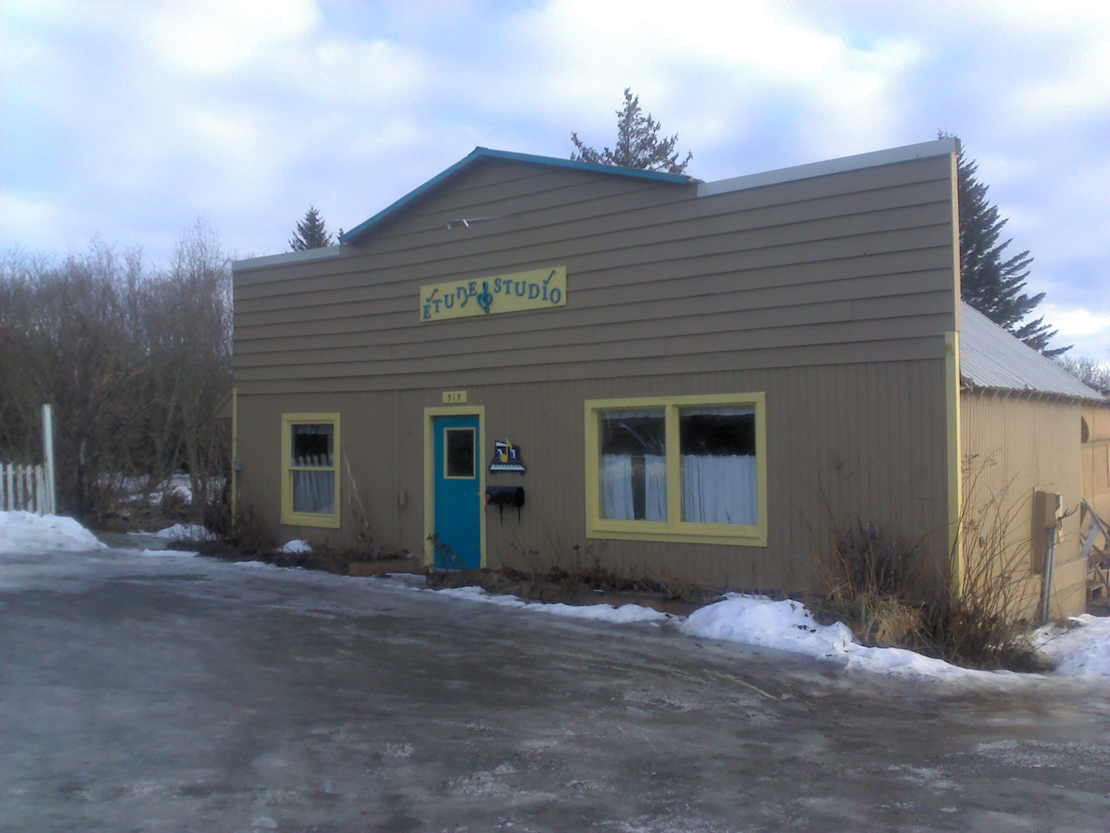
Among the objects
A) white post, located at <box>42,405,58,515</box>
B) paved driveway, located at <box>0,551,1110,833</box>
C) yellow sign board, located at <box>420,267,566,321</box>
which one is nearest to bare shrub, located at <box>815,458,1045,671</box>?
paved driveway, located at <box>0,551,1110,833</box>

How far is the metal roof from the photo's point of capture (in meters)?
10.9

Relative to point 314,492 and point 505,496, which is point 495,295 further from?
point 314,492

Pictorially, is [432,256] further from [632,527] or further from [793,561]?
[793,561]

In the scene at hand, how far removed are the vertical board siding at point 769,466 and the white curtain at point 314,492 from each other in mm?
373

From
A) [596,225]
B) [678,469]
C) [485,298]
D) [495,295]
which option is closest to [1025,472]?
[678,469]

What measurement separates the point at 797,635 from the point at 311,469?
7.87 m

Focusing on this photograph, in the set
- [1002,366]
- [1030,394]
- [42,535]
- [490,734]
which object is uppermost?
[1002,366]

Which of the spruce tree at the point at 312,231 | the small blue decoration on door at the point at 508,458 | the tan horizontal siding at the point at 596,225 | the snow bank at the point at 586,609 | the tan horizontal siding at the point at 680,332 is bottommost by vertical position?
the snow bank at the point at 586,609

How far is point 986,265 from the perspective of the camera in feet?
114

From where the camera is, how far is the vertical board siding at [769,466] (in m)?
9.39

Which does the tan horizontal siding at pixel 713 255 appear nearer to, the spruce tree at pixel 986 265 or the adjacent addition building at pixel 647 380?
the adjacent addition building at pixel 647 380

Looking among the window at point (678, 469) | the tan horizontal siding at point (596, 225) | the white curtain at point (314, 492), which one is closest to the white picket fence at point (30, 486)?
the tan horizontal siding at point (596, 225)

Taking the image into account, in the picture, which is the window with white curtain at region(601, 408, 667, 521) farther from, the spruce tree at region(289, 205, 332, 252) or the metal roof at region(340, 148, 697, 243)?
the spruce tree at region(289, 205, 332, 252)

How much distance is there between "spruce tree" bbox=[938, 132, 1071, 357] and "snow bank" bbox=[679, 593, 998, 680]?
93.4ft
